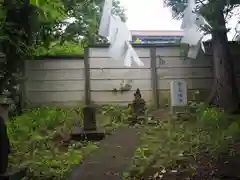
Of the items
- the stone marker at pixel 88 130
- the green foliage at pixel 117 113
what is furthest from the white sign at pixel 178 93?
the stone marker at pixel 88 130

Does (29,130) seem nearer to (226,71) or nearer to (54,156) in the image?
(54,156)

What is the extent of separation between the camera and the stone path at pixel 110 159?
2.40 metres

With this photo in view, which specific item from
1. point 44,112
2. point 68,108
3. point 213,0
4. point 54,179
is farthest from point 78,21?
point 68,108

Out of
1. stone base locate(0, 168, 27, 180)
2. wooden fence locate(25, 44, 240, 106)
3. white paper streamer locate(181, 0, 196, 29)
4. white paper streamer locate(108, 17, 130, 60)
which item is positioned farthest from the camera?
wooden fence locate(25, 44, 240, 106)

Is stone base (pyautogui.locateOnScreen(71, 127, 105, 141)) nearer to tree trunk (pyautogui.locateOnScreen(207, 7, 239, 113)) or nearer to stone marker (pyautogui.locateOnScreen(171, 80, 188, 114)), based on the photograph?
stone marker (pyautogui.locateOnScreen(171, 80, 188, 114))

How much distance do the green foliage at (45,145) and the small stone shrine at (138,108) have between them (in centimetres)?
101

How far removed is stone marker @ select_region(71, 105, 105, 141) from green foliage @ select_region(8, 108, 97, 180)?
13cm

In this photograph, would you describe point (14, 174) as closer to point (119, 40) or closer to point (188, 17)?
point (119, 40)

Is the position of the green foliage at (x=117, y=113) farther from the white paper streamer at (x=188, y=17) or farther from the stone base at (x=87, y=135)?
the white paper streamer at (x=188, y=17)

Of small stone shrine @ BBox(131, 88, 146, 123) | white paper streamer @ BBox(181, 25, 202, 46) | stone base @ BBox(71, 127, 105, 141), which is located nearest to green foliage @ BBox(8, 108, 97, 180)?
stone base @ BBox(71, 127, 105, 141)

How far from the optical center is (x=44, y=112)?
15.7 ft

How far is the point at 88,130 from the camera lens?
4.12 metres

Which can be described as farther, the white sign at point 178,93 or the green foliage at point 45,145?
the white sign at point 178,93

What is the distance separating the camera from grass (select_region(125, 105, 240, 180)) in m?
2.43
